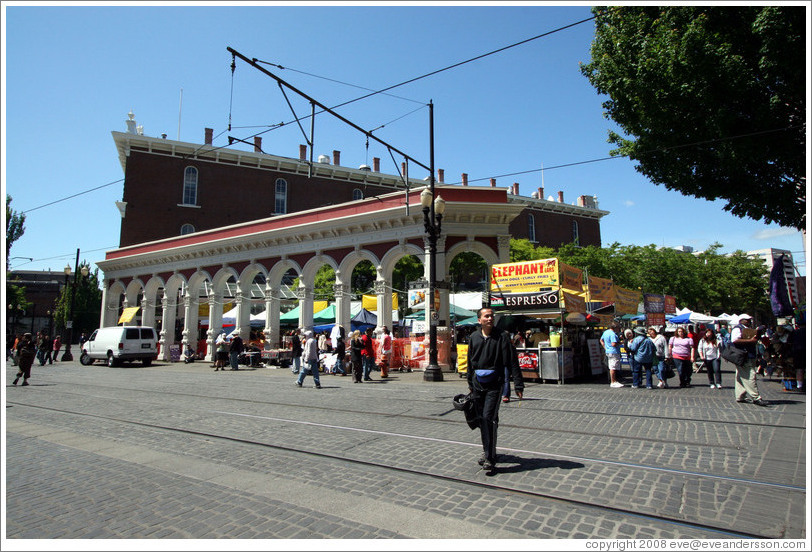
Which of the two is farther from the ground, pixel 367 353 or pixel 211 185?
pixel 211 185

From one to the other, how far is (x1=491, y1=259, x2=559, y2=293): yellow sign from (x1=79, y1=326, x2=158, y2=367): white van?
65.1ft

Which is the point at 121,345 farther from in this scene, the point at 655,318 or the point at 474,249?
the point at 655,318

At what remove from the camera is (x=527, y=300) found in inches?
575

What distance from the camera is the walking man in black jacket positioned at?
5.25 metres

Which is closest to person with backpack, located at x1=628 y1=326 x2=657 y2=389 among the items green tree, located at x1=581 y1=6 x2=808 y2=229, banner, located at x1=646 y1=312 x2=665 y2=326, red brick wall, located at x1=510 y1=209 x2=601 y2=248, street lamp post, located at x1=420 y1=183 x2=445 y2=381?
green tree, located at x1=581 y1=6 x2=808 y2=229

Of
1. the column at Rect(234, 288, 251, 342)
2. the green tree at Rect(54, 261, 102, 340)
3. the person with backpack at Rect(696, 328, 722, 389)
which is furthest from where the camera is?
the green tree at Rect(54, 261, 102, 340)

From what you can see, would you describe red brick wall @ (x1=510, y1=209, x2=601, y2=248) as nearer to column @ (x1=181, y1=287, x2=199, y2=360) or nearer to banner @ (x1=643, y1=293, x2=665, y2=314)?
banner @ (x1=643, y1=293, x2=665, y2=314)

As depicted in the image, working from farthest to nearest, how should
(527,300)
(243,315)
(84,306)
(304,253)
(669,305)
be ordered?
(84,306) → (243,315) → (304,253) → (669,305) → (527,300)

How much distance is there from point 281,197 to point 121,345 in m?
21.6

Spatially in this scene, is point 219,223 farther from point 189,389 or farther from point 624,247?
Answer: point 624,247

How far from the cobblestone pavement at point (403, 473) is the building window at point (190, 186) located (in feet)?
104

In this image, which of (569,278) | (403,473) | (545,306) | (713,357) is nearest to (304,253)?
(545,306)

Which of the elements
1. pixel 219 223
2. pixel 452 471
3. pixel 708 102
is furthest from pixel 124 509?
pixel 219 223

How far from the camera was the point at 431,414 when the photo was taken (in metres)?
8.95
